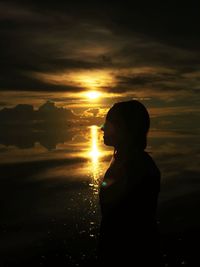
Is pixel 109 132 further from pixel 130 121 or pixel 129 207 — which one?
pixel 129 207

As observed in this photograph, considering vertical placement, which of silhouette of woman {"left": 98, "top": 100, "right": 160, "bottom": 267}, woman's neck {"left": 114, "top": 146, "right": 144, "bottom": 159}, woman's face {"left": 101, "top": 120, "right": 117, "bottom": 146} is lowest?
silhouette of woman {"left": 98, "top": 100, "right": 160, "bottom": 267}

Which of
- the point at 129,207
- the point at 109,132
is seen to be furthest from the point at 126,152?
the point at 129,207

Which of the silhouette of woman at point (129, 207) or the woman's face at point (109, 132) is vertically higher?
the woman's face at point (109, 132)

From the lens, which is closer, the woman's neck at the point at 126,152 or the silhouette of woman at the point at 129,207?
the silhouette of woman at the point at 129,207

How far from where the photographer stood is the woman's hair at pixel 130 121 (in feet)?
13.0

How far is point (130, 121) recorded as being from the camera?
4.01 metres

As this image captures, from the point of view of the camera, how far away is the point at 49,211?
32.5m

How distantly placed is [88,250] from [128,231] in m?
20.3

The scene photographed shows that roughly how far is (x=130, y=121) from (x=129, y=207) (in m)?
0.88

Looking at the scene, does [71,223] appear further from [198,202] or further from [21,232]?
[198,202]

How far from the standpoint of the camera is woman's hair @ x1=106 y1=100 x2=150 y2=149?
397cm

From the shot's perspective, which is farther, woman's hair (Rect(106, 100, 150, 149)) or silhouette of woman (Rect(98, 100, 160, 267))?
woman's hair (Rect(106, 100, 150, 149))

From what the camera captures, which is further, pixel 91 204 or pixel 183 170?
pixel 183 170

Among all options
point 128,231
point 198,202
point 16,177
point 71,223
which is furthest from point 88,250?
point 16,177
